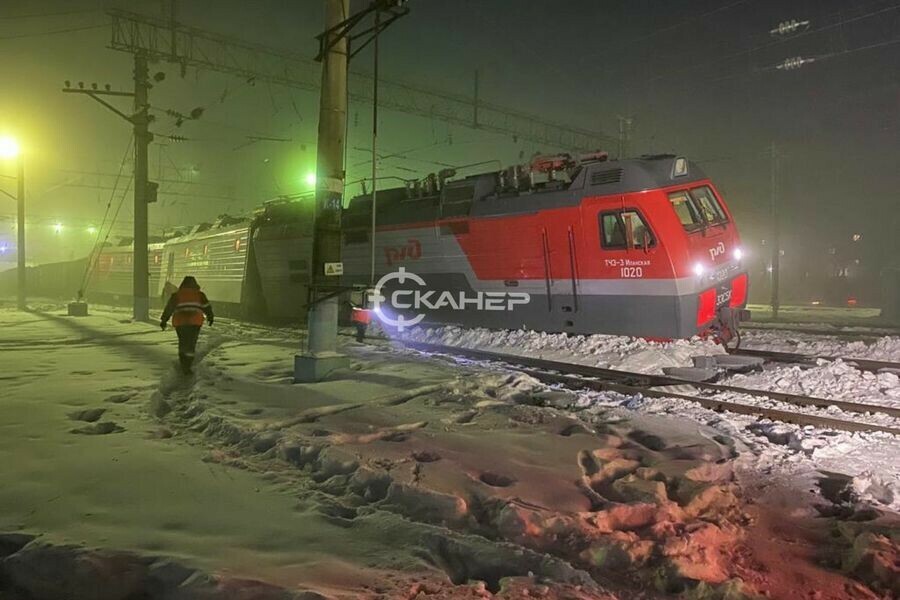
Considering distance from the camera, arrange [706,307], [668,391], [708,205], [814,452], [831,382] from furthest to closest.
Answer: [708,205] → [706,307] → [831,382] → [668,391] → [814,452]

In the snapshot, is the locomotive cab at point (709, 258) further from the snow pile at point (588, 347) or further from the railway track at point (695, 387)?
the railway track at point (695, 387)

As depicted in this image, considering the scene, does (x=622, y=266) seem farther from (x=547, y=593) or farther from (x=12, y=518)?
(x=12, y=518)

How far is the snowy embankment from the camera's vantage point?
518cm

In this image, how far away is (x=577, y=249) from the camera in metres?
11.5

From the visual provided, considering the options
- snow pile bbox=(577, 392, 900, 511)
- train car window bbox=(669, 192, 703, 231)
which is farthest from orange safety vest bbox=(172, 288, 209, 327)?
train car window bbox=(669, 192, 703, 231)

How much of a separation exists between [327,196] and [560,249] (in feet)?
16.9

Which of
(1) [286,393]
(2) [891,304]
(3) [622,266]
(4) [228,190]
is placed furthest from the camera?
(4) [228,190]

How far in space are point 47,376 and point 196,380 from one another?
2.22 meters

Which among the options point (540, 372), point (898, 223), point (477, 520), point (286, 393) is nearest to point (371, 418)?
point (286, 393)

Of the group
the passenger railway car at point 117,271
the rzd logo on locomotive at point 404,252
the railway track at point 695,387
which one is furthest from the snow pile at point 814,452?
the passenger railway car at point 117,271

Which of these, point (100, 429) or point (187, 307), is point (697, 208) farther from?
point (100, 429)

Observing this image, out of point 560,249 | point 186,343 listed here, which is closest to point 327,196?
point 186,343

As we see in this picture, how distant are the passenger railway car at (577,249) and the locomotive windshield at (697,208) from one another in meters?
0.02

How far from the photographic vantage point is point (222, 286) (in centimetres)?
2127
